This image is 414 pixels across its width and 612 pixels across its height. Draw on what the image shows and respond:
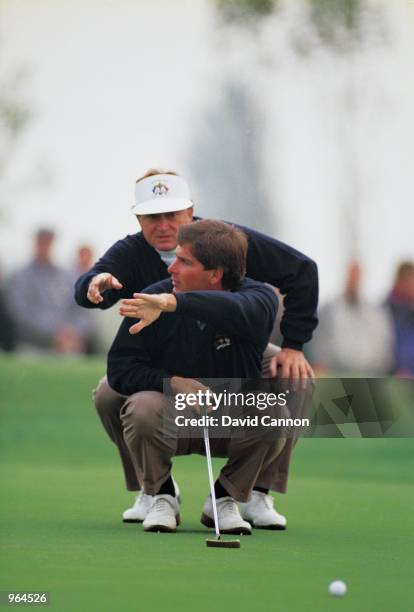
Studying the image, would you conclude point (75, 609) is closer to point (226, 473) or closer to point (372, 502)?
point (226, 473)

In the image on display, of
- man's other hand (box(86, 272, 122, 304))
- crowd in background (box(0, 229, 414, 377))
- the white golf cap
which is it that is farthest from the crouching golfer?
crowd in background (box(0, 229, 414, 377))

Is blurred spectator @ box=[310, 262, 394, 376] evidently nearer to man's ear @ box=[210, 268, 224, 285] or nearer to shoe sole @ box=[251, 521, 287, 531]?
shoe sole @ box=[251, 521, 287, 531]

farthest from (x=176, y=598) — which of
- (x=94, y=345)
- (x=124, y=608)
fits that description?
(x=94, y=345)

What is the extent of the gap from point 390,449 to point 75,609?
6.55 metres

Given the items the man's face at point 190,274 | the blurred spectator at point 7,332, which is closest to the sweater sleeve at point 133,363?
the man's face at point 190,274

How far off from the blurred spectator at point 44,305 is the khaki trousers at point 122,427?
4.33 meters

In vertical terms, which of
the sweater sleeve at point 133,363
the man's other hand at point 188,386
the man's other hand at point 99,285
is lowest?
the man's other hand at point 188,386

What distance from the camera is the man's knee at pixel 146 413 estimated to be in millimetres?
4645

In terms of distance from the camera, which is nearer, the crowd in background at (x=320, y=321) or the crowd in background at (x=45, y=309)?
the crowd in background at (x=320, y=321)

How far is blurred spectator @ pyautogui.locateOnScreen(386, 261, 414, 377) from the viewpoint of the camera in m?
9.41

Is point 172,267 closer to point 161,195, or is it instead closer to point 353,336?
point 161,195

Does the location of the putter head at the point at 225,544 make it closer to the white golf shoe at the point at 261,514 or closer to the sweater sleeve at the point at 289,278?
the white golf shoe at the point at 261,514

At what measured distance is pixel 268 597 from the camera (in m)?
3.38

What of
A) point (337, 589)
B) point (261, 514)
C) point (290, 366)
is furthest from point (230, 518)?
point (337, 589)
